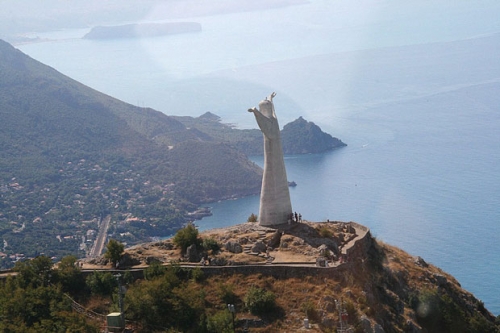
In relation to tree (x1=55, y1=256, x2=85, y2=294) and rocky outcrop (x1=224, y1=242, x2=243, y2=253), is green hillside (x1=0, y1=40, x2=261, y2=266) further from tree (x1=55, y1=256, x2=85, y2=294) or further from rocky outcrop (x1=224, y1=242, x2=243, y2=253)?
rocky outcrop (x1=224, y1=242, x2=243, y2=253)

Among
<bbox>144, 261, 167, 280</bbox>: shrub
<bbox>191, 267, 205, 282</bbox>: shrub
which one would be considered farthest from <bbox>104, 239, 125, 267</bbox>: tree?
<bbox>191, 267, 205, 282</bbox>: shrub

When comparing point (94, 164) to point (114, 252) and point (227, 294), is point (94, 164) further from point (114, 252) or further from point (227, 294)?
point (227, 294)

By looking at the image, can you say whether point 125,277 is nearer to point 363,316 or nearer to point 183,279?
point 183,279

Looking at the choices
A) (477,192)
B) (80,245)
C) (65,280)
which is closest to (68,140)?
(80,245)

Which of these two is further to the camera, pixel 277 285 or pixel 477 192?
pixel 477 192

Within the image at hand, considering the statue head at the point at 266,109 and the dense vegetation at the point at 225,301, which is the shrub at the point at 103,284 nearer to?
the dense vegetation at the point at 225,301

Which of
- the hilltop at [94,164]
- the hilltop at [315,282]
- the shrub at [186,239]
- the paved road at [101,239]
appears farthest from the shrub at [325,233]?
the hilltop at [94,164]

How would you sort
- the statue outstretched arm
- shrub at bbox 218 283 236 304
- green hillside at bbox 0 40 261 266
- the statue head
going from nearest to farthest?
shrub at bbox 218 283 236 304 < the statue outstretched arm < the statue head < green hillside at bbox 0 40 261 266
